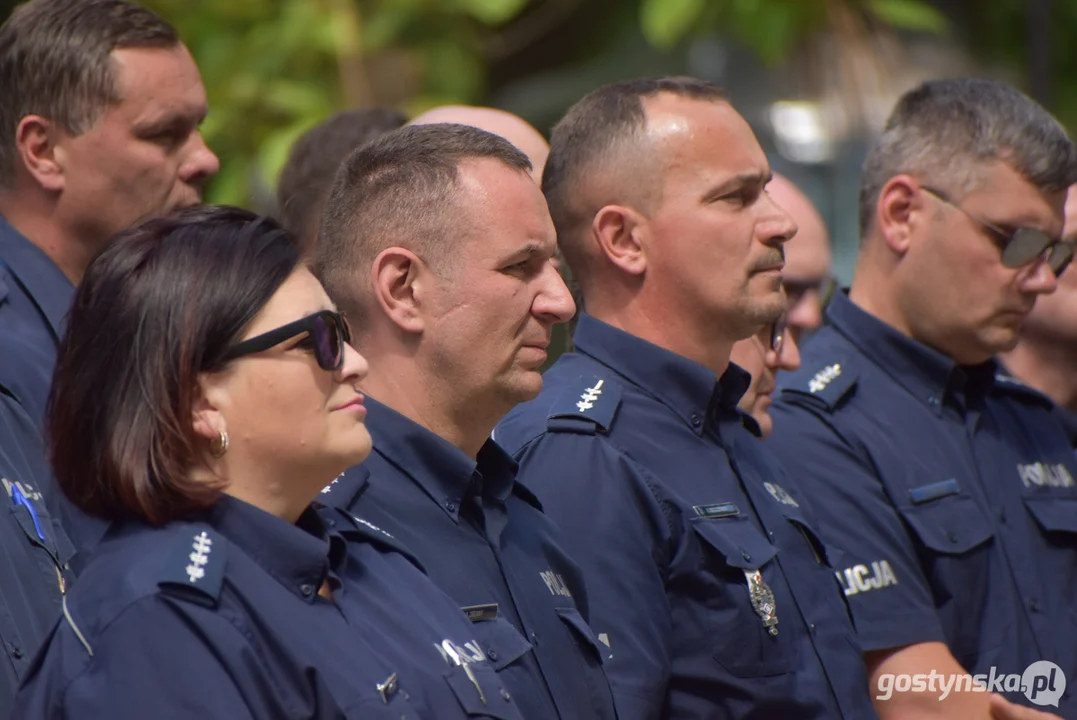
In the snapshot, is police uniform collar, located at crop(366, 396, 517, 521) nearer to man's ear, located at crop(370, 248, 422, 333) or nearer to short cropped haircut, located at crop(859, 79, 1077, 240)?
man's ear, located at crop(370, 248, 422, 333)

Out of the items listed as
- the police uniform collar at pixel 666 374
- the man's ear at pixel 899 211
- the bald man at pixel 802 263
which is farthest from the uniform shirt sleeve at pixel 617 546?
the bald man at pixel 802 263

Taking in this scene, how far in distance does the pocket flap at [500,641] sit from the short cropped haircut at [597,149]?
1200mm

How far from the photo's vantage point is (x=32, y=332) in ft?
10.2

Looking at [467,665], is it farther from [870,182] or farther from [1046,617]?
[870,182]

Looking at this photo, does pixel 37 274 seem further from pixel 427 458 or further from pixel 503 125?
pixel 503 125

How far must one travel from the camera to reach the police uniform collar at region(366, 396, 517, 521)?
2.58 metres

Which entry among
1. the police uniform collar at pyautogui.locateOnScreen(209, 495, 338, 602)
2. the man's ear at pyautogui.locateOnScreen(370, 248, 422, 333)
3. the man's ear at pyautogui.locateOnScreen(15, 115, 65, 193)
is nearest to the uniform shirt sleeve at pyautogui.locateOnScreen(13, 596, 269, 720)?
the police uniform collar at pyautogui.locateOnScreen(209, 495, 338, 602)

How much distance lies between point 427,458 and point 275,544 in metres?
0.56

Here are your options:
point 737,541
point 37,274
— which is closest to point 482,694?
point 737,541

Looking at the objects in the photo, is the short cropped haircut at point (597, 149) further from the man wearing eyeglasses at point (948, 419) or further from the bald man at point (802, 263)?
the bald man at point (802, 263)

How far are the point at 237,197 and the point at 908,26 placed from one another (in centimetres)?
345

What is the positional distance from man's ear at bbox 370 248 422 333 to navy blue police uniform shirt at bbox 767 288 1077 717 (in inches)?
52.4

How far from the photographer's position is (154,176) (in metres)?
3.53

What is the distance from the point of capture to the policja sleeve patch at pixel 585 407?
3.00 meters
